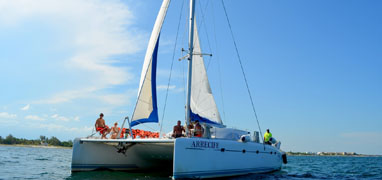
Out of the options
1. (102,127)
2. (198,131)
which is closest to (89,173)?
(102,127)

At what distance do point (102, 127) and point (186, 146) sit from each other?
4.28m

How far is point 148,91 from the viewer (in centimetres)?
1082

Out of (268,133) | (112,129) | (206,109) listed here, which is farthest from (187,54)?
(268,133)

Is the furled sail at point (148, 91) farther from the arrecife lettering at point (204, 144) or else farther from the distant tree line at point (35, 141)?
the distant tree line at point (35, 141)

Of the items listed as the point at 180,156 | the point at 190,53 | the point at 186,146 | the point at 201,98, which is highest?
the point at 190,53

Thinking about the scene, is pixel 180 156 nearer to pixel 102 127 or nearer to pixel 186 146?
pixel 186 146

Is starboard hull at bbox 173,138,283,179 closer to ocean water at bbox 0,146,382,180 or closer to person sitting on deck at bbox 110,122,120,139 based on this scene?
ocean water at bbox 0,146,382,180

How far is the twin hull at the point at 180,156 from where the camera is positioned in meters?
8.80

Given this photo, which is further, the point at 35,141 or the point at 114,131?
the point at 35,141

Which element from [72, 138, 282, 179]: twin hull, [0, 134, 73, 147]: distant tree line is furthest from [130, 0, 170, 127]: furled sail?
[0, 134, 73, 147]: distant tree line

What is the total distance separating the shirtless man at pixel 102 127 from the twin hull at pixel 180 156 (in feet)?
1.23

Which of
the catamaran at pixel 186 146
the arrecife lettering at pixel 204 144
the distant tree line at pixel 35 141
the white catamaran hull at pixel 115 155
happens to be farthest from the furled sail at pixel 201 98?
the distant tree line at pixel 35 141

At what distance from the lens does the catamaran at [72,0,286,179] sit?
29.9 feet

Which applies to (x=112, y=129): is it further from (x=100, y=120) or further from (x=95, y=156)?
(x=95, y=156)
